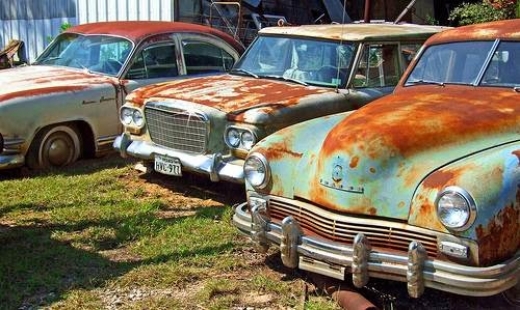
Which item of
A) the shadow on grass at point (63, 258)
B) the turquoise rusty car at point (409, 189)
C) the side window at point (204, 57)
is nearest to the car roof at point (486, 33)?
the turquoise rusty car at point (409, 189)

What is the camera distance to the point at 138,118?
6.77m

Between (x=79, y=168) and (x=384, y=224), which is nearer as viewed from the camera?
(x=384, y=224)

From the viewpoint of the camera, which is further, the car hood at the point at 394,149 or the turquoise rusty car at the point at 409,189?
the car hood at the point at 394,149

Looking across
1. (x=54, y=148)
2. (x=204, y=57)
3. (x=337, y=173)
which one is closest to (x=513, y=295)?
(x=337, y=173)

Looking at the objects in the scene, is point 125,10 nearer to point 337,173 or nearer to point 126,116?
point 126,116

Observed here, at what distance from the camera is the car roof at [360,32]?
6715 mm

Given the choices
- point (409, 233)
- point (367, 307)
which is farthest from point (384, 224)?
point (367, 307)

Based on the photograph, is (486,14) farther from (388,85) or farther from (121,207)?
(121,207)

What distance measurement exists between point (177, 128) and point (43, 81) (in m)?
2.21

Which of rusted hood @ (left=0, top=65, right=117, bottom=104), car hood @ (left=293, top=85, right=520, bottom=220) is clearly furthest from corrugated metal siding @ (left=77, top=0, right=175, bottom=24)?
car hood @ (left=293, top=85, right=520, bottom=220)

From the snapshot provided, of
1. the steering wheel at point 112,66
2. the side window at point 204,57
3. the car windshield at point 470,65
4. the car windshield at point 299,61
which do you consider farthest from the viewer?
the side window at point 204,57

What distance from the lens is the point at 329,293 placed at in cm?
429

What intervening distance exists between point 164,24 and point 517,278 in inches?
237

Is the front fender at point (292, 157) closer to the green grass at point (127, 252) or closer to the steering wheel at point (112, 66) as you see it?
the green grass at point (127, 252)
